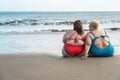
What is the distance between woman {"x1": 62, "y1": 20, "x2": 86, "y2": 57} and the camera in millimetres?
8195

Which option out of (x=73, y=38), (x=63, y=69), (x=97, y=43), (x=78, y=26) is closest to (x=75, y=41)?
(x=73, y=38)

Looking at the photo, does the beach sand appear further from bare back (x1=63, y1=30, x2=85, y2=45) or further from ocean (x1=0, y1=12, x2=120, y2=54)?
ocean (x1=0, y1=12, x2=120, y2=54)

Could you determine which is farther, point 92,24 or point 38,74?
point 92,24

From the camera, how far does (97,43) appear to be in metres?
8.08

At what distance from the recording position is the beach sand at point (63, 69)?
5.70 meters

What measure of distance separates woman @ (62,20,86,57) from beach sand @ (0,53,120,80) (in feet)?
1.13

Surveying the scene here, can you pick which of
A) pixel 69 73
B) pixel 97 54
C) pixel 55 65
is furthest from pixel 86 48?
pixel 69 73

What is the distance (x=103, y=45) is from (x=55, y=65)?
168 centimetres

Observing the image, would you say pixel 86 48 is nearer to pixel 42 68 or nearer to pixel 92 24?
pixel 92 24

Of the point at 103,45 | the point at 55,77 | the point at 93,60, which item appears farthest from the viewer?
the point at 103,45

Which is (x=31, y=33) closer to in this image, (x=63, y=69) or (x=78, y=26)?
(x=78, y=26)

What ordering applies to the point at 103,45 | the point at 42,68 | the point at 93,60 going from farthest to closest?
the point at 103,45 < the point at 93,60 < the point at 42,68

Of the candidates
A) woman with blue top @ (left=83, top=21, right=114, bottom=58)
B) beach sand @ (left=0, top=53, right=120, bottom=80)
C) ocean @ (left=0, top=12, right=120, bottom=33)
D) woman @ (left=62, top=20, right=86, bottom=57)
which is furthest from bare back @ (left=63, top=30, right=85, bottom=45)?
ocean @ (left=0, top=12, right=120, bottom=33)

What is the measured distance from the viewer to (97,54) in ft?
26.7
